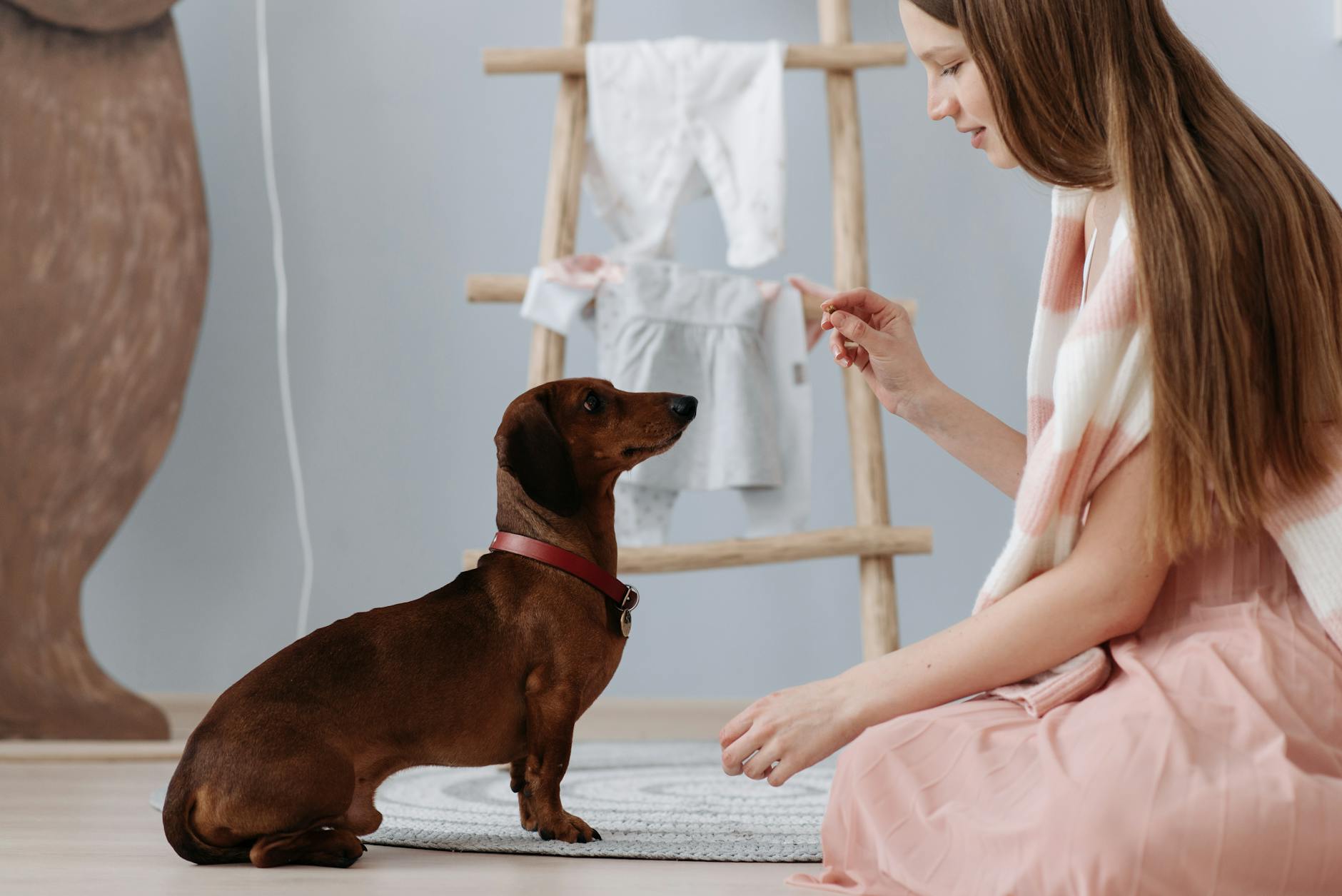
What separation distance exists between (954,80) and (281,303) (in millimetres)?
1865

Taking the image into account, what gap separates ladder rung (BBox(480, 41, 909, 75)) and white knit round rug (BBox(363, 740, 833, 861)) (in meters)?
1.09

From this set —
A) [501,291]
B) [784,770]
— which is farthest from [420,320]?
[784,770]

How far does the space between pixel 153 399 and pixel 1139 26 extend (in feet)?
5.79

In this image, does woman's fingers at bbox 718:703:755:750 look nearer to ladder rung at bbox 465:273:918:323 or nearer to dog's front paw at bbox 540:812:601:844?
dog's front paw at bbox 540:812:601:844

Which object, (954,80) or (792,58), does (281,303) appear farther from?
(954,80)

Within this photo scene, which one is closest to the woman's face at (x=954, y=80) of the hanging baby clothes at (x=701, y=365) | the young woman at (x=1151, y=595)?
the young woman at (x=1151, y=595)

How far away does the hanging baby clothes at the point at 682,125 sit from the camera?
2.09m

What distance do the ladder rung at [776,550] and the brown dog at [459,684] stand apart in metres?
0.76

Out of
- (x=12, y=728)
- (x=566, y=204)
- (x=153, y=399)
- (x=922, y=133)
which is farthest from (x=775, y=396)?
(x=12, y=728)

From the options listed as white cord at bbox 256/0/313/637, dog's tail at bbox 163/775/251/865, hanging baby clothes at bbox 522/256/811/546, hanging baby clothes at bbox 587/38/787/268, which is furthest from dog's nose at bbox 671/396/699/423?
white cord at bbox 256/0/313/637

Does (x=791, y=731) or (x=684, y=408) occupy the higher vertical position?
(x=684, y=408)

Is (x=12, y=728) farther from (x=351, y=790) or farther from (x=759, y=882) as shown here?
(x=759, y=882)

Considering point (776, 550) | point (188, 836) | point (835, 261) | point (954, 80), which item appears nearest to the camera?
point (954, 80)

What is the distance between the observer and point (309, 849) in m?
1.05
